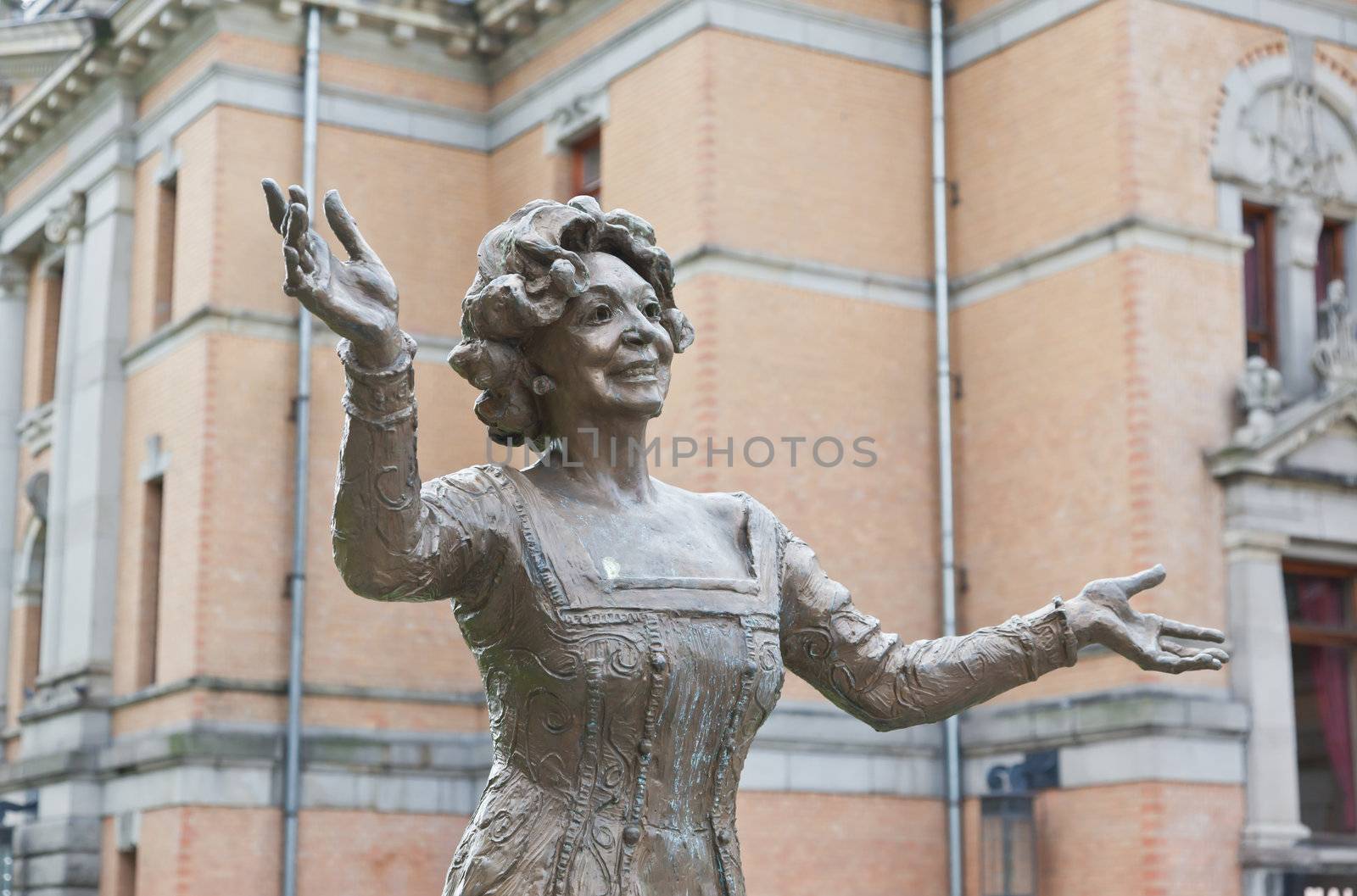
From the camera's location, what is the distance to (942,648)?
402cm

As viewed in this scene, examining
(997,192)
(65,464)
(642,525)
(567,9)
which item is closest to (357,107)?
(567,9)

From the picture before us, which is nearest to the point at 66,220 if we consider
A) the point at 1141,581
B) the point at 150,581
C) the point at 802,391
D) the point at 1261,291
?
the point at 150,581

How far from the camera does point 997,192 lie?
19.6m

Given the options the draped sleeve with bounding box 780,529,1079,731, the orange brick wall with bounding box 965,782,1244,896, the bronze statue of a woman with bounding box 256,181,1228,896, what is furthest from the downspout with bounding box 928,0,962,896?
the bronze statue of a woman with bounding box 256,181,1228,896

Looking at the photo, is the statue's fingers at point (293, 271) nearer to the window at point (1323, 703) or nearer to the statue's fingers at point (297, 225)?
the statue's fingers at point (297, 225)

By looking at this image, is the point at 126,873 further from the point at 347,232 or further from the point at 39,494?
the point at 347,232

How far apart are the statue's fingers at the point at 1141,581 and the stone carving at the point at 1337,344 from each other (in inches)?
596

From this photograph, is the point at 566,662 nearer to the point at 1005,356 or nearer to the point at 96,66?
the point at 1005,356

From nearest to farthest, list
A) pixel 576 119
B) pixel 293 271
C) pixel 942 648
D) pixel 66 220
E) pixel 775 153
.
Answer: pixel 293 271 → pixel 942 648 → pixel 775 153 → pixel 576 119 → pixel 66 220

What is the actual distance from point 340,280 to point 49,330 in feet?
82.9

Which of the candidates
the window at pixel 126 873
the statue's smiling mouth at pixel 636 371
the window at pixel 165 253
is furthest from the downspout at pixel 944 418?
the statue's smiling mouth at pixel 636 371

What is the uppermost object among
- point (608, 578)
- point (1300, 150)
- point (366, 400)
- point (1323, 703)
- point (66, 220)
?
point (66, 220)

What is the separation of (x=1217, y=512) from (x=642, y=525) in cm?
1468

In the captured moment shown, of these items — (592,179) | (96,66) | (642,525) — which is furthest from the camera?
(96,66)
